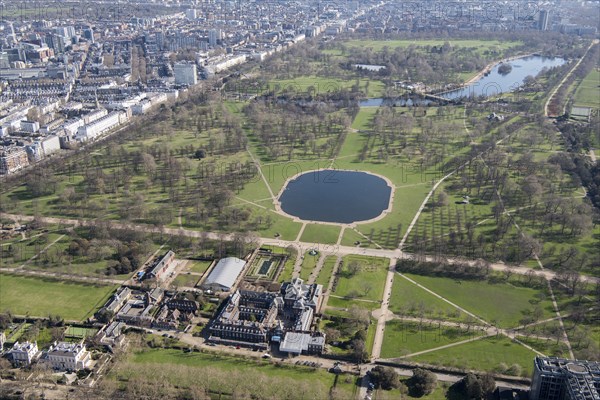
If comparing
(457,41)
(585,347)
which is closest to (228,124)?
(585,347)

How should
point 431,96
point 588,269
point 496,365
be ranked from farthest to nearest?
point 431,96 → point 588,269 → point 496,365

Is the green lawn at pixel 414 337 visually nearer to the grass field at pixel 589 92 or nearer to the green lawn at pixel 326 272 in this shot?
the green lawn at pixel 326 272

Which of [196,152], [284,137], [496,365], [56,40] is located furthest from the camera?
[56,40]

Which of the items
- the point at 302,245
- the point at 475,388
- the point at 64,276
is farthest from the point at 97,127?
the point at 475,388

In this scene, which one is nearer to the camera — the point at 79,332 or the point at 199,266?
the point at 79,332

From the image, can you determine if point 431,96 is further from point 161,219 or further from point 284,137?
point 161,219

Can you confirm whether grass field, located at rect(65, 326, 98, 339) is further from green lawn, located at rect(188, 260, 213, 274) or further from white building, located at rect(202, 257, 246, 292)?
green lawn, located at rect(188, 260, 213, 274)

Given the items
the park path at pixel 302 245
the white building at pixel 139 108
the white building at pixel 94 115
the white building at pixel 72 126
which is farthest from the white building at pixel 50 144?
the park path at pixel 302 245

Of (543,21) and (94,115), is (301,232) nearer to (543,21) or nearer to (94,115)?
(94,115)
